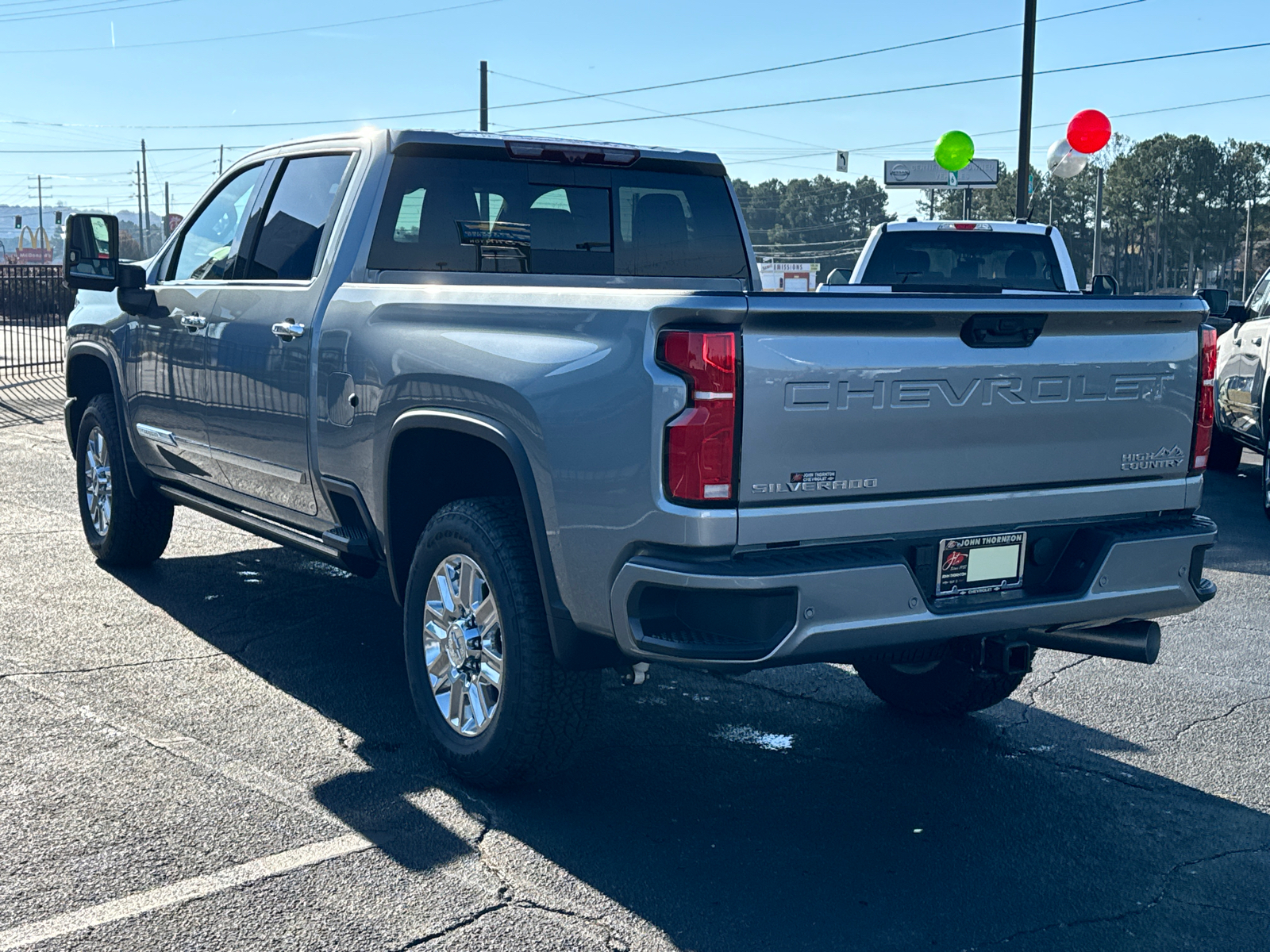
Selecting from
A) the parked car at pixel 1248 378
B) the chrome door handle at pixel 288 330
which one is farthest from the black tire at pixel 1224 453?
the chrome door handle at pixel 288 330

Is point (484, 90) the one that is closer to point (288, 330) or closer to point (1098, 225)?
point (1098, 225)

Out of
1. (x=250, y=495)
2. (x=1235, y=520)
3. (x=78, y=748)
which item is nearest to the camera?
(x=78, y=748)

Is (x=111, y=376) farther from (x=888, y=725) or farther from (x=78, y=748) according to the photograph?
(x=888, y=725)

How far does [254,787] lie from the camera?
13.8 ft

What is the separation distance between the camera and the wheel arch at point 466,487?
386 cm

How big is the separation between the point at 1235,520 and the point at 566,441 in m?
7.43

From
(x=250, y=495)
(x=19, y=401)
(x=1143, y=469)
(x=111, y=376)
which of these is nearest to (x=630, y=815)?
(x=1143, y=469)

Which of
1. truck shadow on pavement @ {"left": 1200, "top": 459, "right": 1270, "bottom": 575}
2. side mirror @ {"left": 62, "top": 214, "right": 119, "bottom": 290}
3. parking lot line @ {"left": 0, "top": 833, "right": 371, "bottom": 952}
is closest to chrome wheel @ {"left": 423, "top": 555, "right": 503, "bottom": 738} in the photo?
parking lot line @ {"left": 0, "top": 833, "right": 371, "bottom": 952}

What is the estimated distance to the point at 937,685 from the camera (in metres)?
4.98

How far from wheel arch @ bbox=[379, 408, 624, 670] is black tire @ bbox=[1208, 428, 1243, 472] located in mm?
9485

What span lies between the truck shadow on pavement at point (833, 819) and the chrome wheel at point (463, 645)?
0.81ft

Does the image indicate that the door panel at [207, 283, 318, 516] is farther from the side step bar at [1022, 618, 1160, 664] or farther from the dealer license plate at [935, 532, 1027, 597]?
the side step bar at [1022, 618, 1160, 664]

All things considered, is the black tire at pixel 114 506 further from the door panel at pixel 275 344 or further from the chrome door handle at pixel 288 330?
the chrome door handle at pixel 288 330

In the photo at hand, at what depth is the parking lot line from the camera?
3268mm
